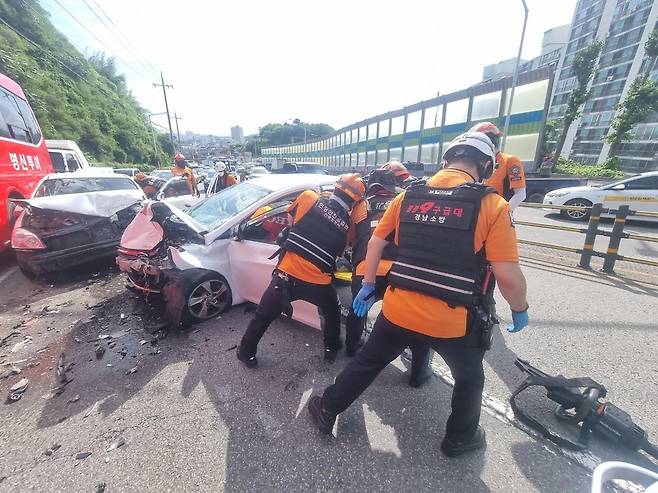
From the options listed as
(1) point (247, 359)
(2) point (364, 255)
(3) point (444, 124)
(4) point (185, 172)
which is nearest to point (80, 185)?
(4) point (185, 172)

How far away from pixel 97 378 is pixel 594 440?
386 centimetres

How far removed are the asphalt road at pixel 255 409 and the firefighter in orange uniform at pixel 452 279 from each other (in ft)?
0.92

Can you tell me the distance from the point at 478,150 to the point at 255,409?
2378 millimetres

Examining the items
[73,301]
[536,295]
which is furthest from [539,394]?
[73,301]

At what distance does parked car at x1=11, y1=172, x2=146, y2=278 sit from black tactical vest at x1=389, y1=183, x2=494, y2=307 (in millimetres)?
4818

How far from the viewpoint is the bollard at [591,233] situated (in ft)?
16.3

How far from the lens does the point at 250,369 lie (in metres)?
2.70

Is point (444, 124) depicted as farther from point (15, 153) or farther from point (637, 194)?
point (15, 153)

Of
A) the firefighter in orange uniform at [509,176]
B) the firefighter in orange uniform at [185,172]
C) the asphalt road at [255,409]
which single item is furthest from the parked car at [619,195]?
the firefighter in orange uniform at [185,172]

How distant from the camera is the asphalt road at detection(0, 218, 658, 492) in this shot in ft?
5.82

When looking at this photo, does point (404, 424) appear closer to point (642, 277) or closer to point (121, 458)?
point (121, 458)

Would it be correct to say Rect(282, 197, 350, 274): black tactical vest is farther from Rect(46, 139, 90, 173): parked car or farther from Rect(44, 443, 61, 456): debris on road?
Rect(46, 139, 90, 173): parked car

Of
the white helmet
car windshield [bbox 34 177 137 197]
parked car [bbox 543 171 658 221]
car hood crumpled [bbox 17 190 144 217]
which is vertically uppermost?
the white helmet

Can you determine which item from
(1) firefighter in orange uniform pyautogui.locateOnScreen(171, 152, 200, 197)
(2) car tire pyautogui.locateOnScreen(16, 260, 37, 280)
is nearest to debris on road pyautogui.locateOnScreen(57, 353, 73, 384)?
(2) car tire pyautogui.locateOnScreen(16, 260, 37, 280)
